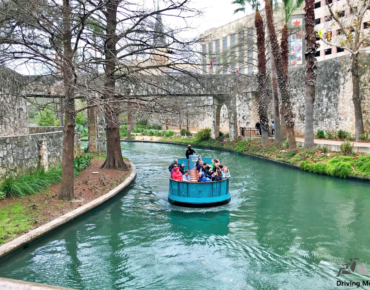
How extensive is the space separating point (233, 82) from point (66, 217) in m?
20.2

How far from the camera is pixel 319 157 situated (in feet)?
57.6

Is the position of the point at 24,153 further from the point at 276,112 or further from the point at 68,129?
the point at 276,112

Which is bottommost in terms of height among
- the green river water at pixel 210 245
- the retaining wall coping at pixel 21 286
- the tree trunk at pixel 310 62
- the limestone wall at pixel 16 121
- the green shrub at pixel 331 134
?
the green river water at pixel 210 245

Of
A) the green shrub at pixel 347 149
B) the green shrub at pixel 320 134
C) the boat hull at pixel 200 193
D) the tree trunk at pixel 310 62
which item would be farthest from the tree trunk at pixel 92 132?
the green shrub at pixel 320 134

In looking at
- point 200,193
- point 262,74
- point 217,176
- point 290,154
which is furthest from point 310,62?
point 200,193

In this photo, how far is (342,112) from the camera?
74.9 ft

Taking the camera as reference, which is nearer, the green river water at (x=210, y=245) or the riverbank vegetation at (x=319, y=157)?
the green river water at (x=210, y=245)

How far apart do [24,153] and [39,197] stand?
1.94 metres

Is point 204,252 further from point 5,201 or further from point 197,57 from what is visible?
point 197,57

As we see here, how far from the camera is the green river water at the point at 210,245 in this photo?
6.57 metres

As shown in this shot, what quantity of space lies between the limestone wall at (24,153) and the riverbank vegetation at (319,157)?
12.1 metres

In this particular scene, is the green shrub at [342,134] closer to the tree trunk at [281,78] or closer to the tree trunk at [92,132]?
the tree trunk at [281,78]

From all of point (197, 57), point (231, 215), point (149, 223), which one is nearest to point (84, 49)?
point (197, 57)

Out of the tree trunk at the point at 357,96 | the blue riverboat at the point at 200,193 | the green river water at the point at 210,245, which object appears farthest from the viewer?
the tree trunk at the point at 357,96
